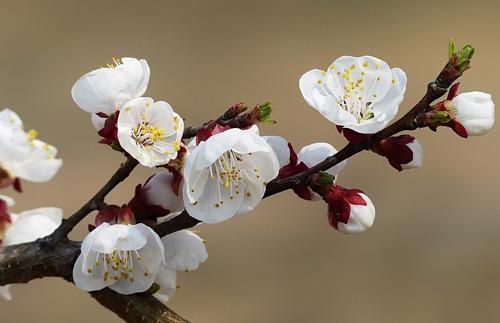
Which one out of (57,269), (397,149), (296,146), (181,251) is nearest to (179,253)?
(181,251)

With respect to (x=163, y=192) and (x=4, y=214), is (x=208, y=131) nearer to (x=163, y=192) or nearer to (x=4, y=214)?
(x=163, y=192)

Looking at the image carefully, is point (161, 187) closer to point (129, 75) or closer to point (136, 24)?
point (129, 75)

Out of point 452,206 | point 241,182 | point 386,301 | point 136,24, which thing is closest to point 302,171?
point 241,182

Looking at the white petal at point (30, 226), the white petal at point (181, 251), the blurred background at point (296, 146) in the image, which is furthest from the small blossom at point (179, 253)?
the blurred background at point (296, 146)

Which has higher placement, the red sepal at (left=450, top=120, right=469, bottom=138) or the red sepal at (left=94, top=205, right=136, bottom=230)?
the red sepal at (left=450, top=120, right=469, bottom=138)

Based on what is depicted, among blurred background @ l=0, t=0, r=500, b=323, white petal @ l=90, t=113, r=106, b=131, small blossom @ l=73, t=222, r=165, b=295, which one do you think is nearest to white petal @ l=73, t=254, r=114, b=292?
small blossom @ l=73, t=222, r=165, b=295

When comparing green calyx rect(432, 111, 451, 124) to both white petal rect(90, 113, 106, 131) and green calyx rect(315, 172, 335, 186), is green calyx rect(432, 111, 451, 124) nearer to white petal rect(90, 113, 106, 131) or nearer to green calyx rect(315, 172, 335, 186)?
green calyx rect(315, 172, 335, 186)
